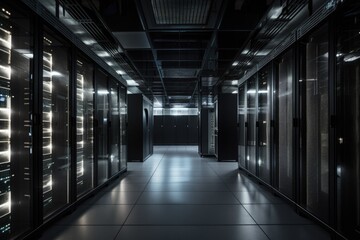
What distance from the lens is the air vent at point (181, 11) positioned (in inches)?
158

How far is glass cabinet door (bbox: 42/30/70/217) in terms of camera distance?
3.10 meters

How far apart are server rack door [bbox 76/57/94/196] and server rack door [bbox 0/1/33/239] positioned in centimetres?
134

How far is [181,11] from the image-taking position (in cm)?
430

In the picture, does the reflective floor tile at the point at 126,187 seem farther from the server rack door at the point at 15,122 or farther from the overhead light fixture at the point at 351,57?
the overhead light fixture at the point at 351,57

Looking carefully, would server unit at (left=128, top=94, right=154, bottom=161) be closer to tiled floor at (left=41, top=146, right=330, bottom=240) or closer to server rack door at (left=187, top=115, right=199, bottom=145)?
tiled floor at (left=41, top=146, right=330, bottom=240)

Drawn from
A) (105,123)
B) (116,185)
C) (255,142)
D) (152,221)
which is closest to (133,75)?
A: (105,123)

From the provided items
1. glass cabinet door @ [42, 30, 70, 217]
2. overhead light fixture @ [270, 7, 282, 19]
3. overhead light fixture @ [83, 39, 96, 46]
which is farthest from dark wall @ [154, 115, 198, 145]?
glass cabinet door @ [42, 30, 70, 217]

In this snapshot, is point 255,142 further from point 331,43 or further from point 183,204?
point 331,43

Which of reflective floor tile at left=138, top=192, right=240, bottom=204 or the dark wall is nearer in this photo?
reflective floor tile at left=138, top=192, right=240, bottom=204

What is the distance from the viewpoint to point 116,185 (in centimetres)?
516

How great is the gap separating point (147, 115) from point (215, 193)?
20.7 feet

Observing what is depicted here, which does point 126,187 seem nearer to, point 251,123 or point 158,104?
point 251,123

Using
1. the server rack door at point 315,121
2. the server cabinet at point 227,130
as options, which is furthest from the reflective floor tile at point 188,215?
the server cabinet at point 227,130

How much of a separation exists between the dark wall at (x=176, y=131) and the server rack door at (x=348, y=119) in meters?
15.8
